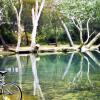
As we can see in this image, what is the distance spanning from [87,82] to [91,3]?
32652mm

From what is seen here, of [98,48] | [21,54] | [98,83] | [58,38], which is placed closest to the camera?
[98,83]

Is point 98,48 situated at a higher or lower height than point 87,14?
lower

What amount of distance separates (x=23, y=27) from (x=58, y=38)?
5.14 meters

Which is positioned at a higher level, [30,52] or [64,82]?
[64,82]

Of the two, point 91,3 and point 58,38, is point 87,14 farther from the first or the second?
point 58,38

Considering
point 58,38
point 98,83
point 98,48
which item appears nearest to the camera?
point 98,83

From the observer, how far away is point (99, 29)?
181 ft

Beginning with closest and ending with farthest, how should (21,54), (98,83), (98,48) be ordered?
(98,83) < (21,54) < (98,48)

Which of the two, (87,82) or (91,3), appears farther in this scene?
(91,3)

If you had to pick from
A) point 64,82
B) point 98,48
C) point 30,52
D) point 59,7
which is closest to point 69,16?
point 59,7

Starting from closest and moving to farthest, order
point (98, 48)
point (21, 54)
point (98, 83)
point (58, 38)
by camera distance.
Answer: point (98, 83)
point (21, 54)
point (98, 48)
point (58, 38)

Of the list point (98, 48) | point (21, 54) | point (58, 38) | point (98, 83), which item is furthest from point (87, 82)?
point (58, 38)

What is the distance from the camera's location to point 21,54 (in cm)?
4053

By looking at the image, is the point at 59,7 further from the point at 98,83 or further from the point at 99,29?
the point at 98,83
